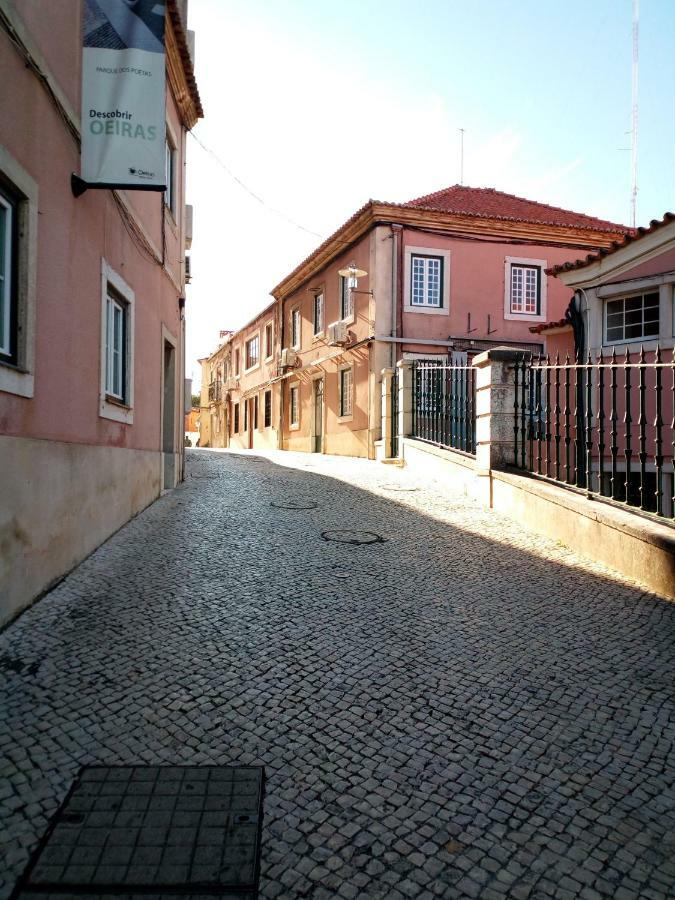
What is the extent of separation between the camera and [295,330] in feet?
84.8

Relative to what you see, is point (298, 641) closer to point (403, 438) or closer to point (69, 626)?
point (69, 626)

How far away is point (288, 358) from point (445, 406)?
14.8 m

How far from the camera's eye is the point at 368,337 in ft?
60.5

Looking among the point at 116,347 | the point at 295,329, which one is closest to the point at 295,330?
the point at 295,329

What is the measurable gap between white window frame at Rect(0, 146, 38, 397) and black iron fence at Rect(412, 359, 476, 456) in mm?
5971

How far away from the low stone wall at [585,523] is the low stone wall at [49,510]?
4.46 metres

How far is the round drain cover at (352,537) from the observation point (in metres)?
6.39

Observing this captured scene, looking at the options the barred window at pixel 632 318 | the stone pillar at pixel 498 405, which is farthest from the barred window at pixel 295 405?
the stone pillar at pixel 498 405

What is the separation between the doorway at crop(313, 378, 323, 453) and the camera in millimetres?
23531

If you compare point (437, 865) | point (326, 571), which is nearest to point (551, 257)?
point (326, 571)

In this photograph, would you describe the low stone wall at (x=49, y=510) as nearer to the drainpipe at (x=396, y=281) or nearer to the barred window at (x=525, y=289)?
the drainpipe at (x=396, y=281)

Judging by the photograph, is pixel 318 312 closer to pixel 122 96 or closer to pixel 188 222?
pixel 188 222

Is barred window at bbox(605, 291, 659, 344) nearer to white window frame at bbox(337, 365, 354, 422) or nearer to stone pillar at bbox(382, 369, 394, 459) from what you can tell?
stone pillar at bbox(382, 369, 394, 459)

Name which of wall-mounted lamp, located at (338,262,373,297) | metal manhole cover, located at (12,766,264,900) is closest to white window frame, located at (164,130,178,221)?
wall-mounted lamp, located at (338,262,373,297)
